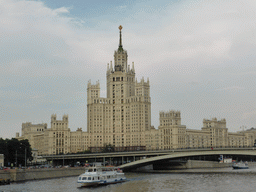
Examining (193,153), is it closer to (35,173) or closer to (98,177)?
(98,177)

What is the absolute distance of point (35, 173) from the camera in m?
145

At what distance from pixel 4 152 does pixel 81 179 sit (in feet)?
197

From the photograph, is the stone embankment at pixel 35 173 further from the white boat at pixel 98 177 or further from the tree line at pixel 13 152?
the white boat at pixel 98 177

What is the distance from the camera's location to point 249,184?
114 metres

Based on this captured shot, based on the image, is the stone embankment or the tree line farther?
the tree line

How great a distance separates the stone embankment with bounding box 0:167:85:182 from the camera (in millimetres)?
132250

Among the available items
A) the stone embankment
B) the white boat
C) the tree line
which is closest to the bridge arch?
the stone embankment

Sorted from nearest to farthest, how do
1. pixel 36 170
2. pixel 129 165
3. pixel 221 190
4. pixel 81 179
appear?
pixel 221 190, pixel 81 179, pixel 36 170, pixel 129 165

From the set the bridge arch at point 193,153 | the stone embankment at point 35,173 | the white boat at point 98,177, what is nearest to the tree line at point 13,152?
the stone embankment at point 35,173

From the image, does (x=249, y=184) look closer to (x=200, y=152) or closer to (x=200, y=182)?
(x=200, y=182)

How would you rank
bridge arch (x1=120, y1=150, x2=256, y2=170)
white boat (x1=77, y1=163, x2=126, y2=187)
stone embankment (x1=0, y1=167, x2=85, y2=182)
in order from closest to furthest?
white boat (x1=77, y1=163, x2=126, y2=187), stone embankment (x1=0, y1=167, x2=85, y2=182), bridge arch (x1=120, y1=150, x2=256, y2=170)

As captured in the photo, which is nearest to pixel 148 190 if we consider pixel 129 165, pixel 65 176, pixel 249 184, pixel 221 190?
pixel 221 190

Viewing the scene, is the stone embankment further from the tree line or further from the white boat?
the white boat

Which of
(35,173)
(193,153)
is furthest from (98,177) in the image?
(193,153)
